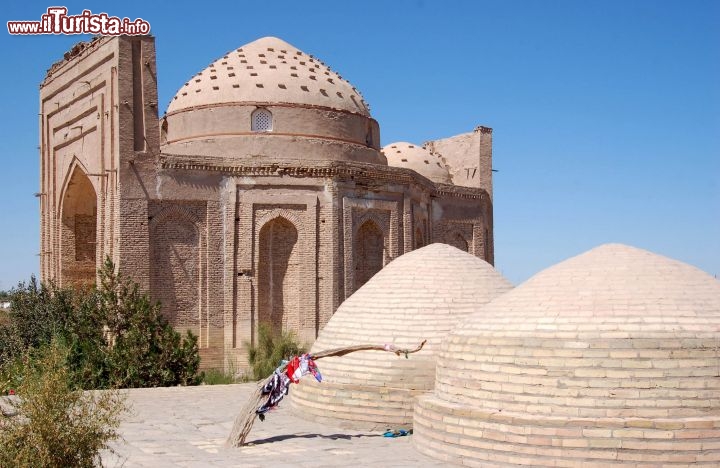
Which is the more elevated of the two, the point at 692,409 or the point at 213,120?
the point at 213,120

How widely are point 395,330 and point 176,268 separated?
10.6 metres

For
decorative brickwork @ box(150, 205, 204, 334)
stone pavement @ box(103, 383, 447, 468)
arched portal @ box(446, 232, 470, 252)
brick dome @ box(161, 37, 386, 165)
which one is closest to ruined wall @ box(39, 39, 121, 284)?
decorative brickwork @ box(150, 205, 204, 334)

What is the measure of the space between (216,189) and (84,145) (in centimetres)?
409

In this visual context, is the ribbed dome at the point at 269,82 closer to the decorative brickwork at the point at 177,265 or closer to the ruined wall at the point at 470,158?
the decorative brickwork at the point at 177,265

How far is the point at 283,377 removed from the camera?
475 inches

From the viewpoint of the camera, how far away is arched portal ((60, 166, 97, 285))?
26344 millimetres

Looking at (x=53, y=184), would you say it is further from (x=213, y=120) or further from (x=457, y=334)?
(x=457, y=334)

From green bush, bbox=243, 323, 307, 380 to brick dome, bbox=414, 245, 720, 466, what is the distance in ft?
37.3

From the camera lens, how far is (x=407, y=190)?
2558 centimetres

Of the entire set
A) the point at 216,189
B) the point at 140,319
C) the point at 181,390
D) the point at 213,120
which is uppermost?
the point at 213,120

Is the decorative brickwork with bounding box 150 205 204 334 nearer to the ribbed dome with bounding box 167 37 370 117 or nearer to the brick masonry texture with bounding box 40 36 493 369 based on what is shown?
the brick masonry texture with bounding box 40 36 493 369

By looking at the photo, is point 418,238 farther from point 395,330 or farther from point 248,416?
point 248,416

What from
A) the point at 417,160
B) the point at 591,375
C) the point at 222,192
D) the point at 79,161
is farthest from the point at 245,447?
the point at 417,160

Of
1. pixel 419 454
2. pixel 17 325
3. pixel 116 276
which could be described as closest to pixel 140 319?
pixel 116 276
